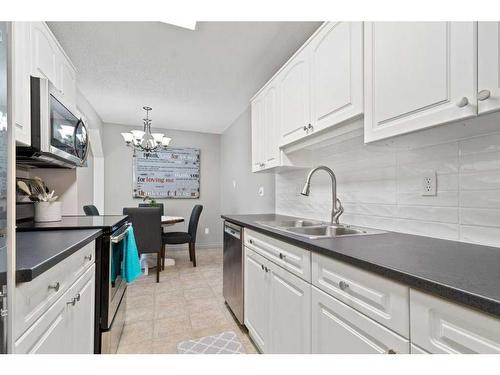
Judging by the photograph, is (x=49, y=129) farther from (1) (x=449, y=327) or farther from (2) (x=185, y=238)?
(2) (x=185, y=238)

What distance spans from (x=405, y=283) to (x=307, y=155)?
59.6 inches

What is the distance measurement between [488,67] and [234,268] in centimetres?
193

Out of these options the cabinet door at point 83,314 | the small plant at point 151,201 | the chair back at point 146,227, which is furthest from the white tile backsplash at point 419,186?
the small plant at point 151,201

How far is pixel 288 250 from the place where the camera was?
1302 mm

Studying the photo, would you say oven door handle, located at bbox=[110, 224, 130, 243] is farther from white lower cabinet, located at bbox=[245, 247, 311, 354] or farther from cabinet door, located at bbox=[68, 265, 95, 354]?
white lower cabinet, located at bbox=[245, 247, 311, 354]

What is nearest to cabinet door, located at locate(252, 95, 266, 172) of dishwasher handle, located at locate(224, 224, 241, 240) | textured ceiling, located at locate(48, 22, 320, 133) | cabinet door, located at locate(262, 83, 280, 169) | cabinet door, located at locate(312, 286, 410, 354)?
cabinet door, located at locate(262, 83, 280, 169)

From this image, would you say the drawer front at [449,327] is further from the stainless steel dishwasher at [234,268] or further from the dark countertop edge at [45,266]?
the stainless steel dishwasher at [234,268]

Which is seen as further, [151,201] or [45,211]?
[151,201]

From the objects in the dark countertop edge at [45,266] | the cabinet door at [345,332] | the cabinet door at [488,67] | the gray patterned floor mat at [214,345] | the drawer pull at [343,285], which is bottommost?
the gray patterned floor mat at [214,345]

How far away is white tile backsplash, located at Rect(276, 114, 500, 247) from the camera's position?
3.34ft

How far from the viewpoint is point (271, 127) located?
7.13 ft

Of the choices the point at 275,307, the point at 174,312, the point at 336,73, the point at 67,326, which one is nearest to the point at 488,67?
the point at 336,73

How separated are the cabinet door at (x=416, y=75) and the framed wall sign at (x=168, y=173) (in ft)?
13.5

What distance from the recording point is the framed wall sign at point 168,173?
4.61 meters
